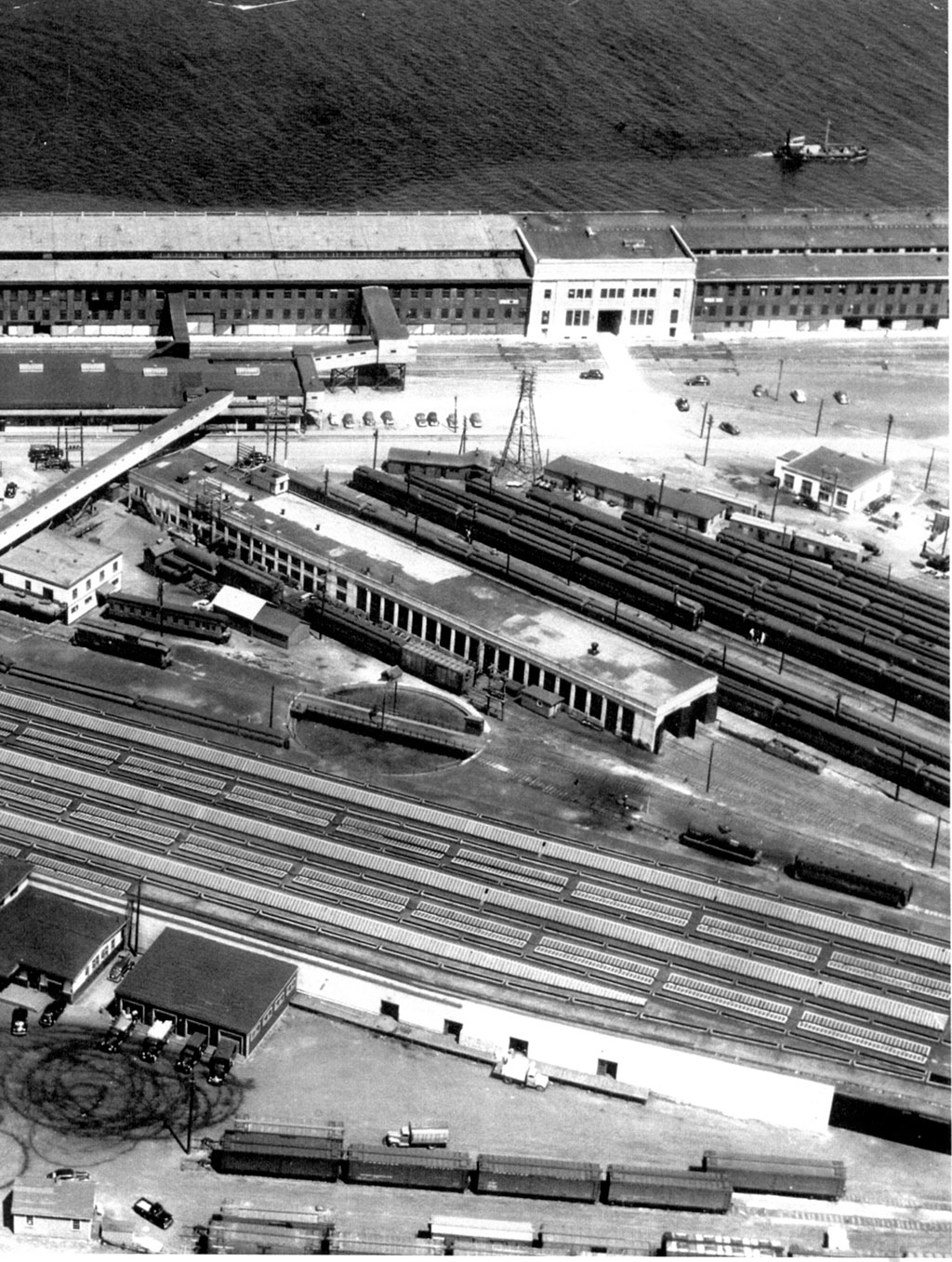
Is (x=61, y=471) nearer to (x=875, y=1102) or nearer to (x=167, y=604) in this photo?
(x=167, y=604)

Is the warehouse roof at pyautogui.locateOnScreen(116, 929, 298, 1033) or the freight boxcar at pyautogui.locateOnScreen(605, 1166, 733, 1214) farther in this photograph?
the warehouse roof at pyautogui.locateOnScreen(116, 929, 298, 1033)

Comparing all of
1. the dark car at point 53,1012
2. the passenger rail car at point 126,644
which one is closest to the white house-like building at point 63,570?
the passenger rail car at point 126,644

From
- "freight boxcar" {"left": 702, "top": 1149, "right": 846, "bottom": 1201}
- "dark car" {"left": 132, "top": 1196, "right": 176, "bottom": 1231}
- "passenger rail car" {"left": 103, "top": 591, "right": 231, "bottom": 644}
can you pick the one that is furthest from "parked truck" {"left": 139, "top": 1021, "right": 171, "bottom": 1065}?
"passenger rail car" {"left": 103, "top": 591, "right": 231, "bottom": 644}

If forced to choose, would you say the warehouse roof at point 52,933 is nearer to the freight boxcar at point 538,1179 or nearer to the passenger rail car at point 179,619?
the freight boxcar at point 538,1179

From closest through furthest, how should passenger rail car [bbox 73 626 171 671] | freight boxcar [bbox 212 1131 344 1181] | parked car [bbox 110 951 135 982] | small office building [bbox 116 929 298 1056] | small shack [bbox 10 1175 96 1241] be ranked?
small shack [bbox 10 1175 96 1241] < freight boxcar [bbox 212 1131 344 1181] < small office building [bbox 116 929 298 1056] < parked car [bbox 110 951 135 982] < passenger rail car [bbox 73 626 171 671]

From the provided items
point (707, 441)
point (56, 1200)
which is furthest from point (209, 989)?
point (707, 441)

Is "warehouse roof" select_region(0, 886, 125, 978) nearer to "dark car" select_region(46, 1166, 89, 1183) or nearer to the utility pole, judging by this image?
"dark car" select_region(46, 1166, 89, 1183)
